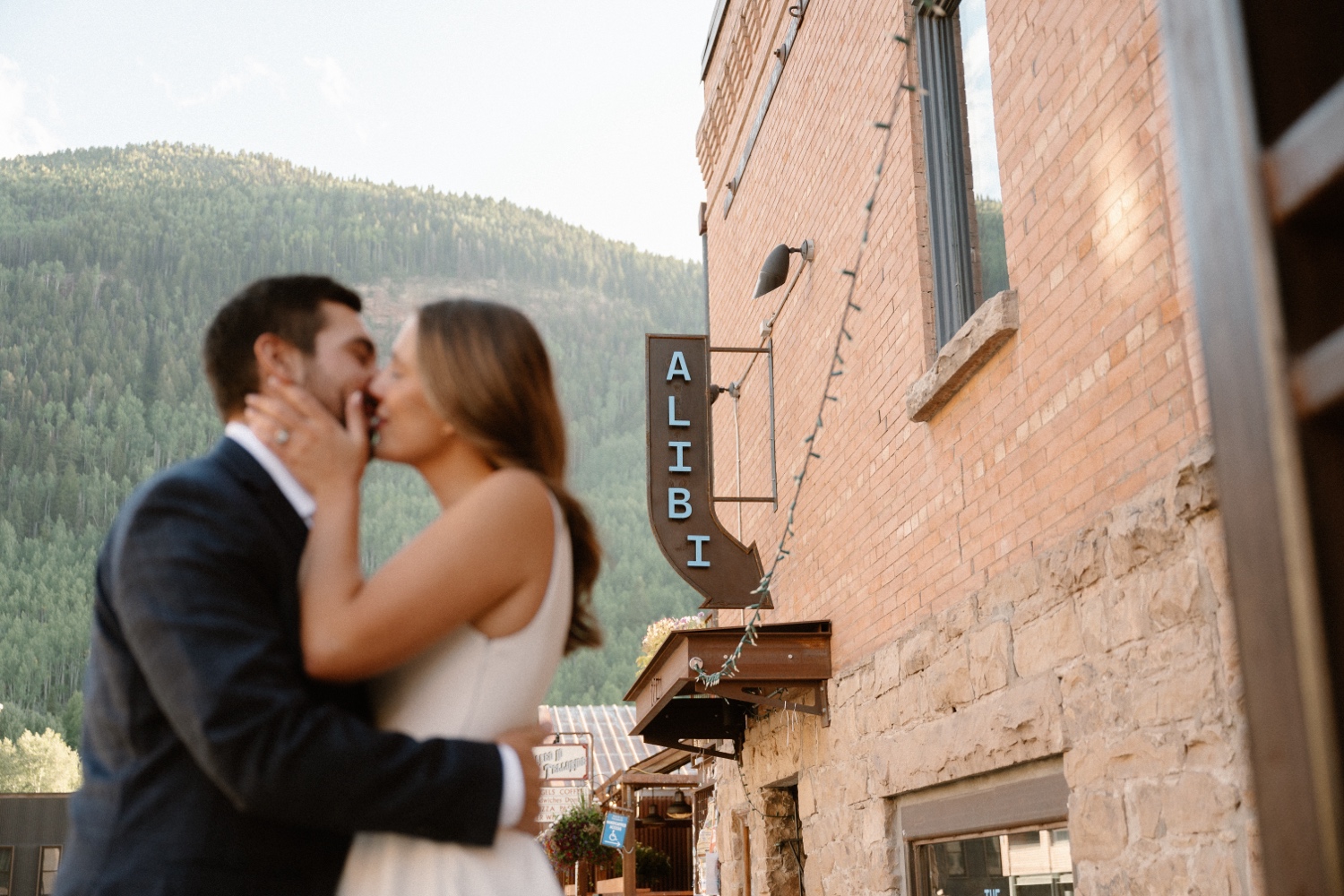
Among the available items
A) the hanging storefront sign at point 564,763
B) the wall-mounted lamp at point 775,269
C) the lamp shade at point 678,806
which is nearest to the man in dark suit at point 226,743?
the wall-mounted lamp at point 775,269

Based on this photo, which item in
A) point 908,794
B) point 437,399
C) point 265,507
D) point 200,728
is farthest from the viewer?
point 908,794

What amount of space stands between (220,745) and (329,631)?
0.63ft

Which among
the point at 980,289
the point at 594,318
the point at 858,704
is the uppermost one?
the point at 594,318

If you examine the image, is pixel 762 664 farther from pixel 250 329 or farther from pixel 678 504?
pixel 250 329

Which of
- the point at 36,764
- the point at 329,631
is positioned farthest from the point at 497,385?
the point at 36,764

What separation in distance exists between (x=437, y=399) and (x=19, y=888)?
1668 inches

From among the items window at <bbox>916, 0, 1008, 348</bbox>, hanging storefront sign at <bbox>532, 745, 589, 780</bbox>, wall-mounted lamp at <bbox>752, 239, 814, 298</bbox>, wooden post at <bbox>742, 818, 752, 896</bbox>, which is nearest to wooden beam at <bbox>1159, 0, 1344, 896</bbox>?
window at <bbox>916, 0, 1008, 348</bbox>

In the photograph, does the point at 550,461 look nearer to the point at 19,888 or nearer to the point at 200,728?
the point at 200,728

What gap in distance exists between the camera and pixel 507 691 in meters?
1.66

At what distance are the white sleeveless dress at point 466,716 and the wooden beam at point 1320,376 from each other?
1.15 m

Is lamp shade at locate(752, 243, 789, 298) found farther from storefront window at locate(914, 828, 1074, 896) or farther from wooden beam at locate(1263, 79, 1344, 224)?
wooden beam at locate(1263, 79, 1344, 224)

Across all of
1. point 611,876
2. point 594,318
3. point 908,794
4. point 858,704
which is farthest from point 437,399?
point 594,318

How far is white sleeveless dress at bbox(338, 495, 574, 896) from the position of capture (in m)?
1.56

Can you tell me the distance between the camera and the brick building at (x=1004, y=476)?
4.25m
